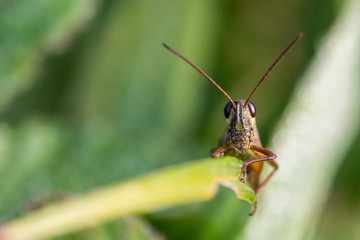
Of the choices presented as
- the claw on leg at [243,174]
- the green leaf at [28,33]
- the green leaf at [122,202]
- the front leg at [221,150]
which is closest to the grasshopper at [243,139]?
the front leg at [221,150]

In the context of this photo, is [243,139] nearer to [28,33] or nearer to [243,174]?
[243,174]

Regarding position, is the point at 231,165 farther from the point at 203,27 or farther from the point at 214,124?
the point at 203,27

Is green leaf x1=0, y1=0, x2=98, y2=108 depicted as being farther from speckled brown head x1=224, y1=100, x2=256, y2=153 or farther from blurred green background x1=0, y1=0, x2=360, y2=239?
speckled brown head x1=224, y1=100, x2=256, y2=153

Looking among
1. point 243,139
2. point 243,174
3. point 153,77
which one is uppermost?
point 153,77

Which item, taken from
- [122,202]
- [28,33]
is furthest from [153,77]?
[122,202]

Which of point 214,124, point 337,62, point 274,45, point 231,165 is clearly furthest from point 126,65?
point 231,165

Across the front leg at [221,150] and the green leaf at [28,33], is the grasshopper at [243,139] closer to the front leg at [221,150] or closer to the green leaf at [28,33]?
the front leg at [221,150]
